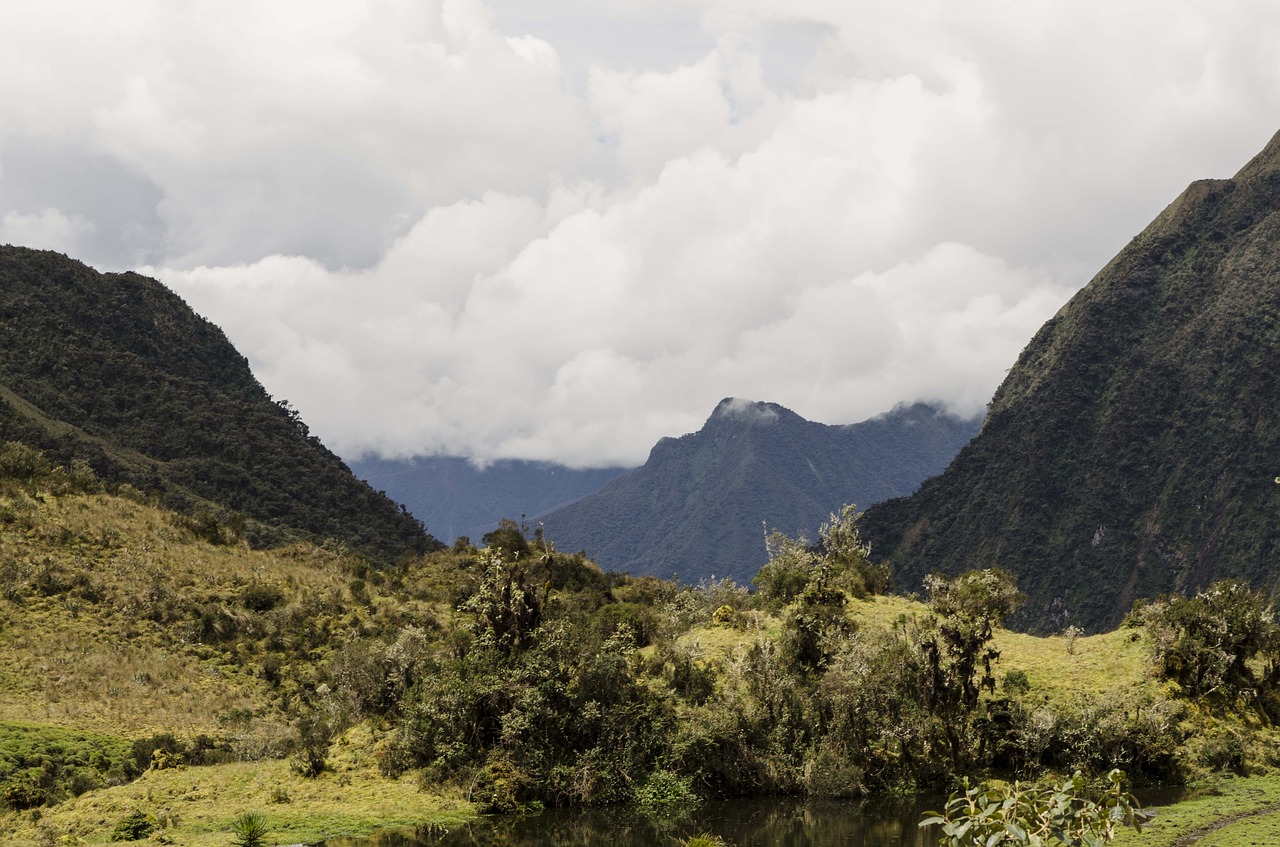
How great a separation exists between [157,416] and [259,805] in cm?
10213

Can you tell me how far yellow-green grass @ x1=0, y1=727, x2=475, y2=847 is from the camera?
26078 millimetres

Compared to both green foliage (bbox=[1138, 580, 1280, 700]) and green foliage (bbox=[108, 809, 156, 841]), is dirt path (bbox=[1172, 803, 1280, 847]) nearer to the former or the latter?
green foliage (bbox=[1138, 580, 1280, 700])

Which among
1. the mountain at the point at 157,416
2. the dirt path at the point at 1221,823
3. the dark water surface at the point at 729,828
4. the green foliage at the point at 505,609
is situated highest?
the mountain at the point at 157,416

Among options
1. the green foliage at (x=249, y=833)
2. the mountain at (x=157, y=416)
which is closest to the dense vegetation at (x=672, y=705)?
the green foliage at (x=249, y=833)

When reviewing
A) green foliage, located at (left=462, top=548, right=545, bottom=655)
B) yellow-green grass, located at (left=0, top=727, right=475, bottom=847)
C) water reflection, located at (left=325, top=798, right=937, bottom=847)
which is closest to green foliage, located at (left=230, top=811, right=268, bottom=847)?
yellow-green grass, located at (left=0, top=727, right=475, bottom=847)

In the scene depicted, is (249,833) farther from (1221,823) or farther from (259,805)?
(1221,823)

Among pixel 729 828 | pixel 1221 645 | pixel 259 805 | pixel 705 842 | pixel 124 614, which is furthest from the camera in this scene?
pixel 124 614

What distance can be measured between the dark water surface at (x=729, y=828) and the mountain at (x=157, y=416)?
217 ft

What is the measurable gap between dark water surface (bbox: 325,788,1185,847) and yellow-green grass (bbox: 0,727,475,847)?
1.35m

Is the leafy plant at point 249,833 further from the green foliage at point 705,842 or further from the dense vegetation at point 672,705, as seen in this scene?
the green foliage at point 705,842

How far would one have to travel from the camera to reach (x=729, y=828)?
26.5 metres

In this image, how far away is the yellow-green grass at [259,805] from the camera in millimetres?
26078

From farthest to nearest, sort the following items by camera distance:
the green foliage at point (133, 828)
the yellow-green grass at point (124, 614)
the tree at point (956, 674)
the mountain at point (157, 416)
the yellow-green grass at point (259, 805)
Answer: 1. the mountain at point (157, 416)
2. the yellow-green grass at point (124, 614)
3. the tree at point (956, 674)
4. the yellow-green grass at point (259, 805)
5. the green foliage at point (133, 828)

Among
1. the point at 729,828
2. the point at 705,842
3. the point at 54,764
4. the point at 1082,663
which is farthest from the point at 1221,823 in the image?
the point at 54,764
